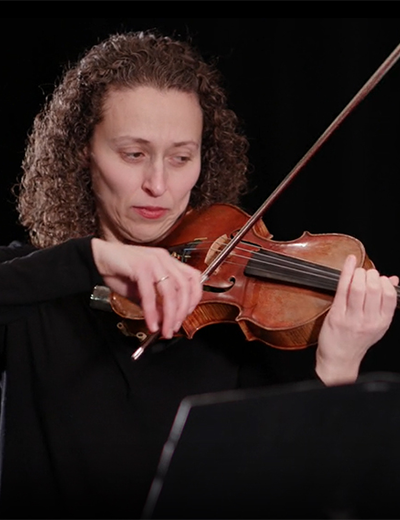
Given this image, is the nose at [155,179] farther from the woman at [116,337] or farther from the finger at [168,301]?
the finger at [168,301]

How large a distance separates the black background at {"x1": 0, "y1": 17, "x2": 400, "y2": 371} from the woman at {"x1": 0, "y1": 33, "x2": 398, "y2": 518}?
1.70 ft

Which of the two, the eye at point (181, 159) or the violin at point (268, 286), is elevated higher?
the eye at point (181, 159)

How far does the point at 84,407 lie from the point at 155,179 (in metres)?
0.37

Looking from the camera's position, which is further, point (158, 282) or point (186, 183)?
point (186, 183)

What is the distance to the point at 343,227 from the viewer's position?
193cm

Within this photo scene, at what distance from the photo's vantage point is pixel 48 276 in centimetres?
99

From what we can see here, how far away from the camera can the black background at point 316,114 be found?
1.90 metres

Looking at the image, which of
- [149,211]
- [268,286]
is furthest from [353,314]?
[149,211]

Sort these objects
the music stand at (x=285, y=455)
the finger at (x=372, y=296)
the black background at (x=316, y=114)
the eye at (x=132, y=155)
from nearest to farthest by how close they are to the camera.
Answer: the music stand at (x=285, y=455)
the finger at (x=372, y=296)
the eye at (x=132, y=155)
the black background at (x=316, y=114)

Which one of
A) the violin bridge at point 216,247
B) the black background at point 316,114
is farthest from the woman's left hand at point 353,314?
the black background at point 316,114

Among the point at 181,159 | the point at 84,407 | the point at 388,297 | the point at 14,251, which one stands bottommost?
the point at 84,407

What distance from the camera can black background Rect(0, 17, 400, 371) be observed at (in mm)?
1898

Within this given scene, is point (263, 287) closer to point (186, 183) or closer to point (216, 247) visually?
point (216, 247)

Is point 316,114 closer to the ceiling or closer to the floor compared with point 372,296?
closer to the ceiling
